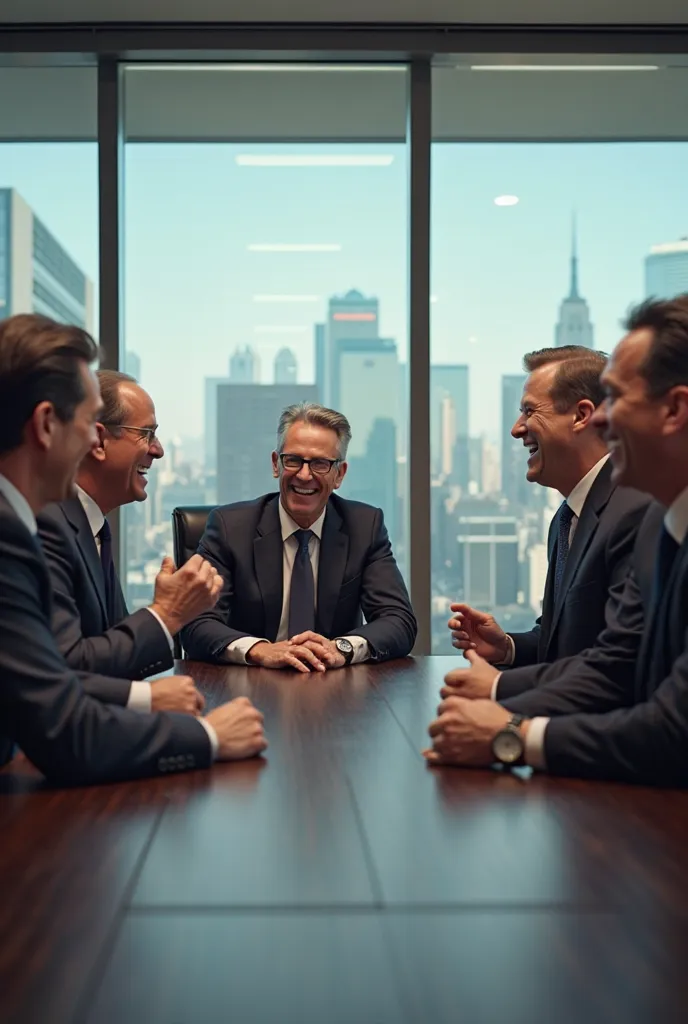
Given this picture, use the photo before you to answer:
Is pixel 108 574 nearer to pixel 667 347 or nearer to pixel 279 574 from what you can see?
pixel 279 574

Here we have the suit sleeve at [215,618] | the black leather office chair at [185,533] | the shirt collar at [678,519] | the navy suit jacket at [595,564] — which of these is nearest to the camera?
the shirt collar at [678,519]

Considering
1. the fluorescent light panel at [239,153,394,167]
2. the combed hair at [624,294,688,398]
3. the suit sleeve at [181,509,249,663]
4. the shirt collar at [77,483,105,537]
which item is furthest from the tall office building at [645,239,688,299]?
the combed hair at [624,294,688,398]

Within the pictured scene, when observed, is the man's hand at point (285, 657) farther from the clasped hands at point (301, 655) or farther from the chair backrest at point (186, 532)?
the chair backrest at point (186, 532)

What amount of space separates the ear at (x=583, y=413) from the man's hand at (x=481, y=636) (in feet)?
2.10

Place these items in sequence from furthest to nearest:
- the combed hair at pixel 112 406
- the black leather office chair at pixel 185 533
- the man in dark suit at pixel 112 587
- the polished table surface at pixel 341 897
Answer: the black leather office chair at pixel 185 533 → the combed hair at pixel 112 406 → the man in dark suit at pixel 112 587 → the polished table surface at pixel 341 897

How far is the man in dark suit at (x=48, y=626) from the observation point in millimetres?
1735

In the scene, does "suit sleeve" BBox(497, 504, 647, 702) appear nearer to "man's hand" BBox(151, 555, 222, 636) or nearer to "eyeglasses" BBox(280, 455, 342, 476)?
Answer: "man's hand" BBox(151, 555, 222, 636)

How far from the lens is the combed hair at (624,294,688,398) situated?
→ 203 centimetres

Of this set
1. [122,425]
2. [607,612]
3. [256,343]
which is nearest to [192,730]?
[607,612]

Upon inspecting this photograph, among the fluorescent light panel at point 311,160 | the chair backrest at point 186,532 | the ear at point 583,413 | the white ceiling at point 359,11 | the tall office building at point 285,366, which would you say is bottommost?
the chair backrest at point 186,532

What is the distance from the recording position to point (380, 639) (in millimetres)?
3455

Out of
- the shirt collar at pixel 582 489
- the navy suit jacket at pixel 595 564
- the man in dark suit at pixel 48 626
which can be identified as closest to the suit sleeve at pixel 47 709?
the man in dark suit at pixel 48 626

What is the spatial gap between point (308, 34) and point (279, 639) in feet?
10.9

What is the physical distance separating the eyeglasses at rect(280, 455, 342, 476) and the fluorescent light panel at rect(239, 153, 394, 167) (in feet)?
8.27
